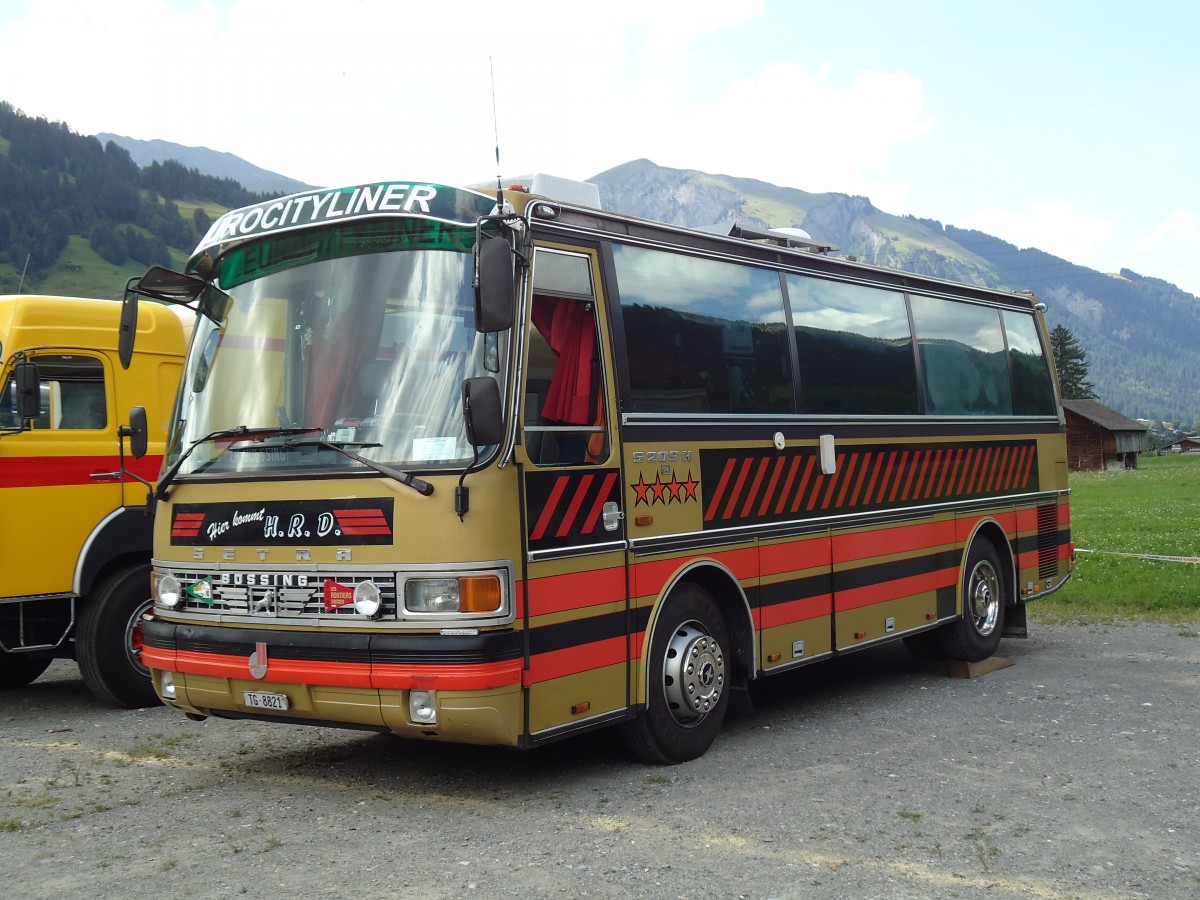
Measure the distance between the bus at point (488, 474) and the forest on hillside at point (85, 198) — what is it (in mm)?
118342

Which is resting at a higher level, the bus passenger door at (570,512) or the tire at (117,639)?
the bus passenger door at (570,512)

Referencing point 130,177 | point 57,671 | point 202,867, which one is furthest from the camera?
point 130,177

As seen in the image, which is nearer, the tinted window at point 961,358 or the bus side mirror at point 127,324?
the bus side mirror at point 127,324

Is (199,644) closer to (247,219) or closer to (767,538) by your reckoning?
(247,219)

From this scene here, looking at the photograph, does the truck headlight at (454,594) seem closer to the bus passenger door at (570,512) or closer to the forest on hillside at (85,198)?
the bus passenger door at (570,512)

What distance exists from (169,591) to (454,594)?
6.49 feet

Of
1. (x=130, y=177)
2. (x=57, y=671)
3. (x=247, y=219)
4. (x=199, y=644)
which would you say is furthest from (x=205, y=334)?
(x=130, y=177)

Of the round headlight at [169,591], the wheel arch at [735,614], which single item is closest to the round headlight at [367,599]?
the round headlight at [169,591]

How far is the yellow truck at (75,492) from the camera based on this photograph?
9094 millimetres

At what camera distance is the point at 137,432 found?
827 cm

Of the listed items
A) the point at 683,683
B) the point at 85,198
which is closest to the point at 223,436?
the point at 683,683

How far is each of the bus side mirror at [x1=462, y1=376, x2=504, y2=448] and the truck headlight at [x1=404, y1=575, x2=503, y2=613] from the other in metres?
0.70

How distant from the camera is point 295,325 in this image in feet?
22.4

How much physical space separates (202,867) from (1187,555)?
62.7 ft
